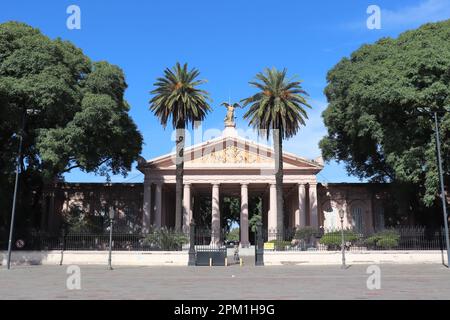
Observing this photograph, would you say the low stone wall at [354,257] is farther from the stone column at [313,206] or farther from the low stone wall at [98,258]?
the stone column at [313,206]

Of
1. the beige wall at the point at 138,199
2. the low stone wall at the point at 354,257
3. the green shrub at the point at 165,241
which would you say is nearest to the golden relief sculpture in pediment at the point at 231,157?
the beige wall at the point at 138,199

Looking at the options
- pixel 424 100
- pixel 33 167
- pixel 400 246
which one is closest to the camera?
pixel 424 100

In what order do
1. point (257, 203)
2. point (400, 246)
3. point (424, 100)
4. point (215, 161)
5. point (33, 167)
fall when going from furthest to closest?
point (257, 203) < point (215, 161) < point (33, 167) < point (400, 246) < point (424, 100)

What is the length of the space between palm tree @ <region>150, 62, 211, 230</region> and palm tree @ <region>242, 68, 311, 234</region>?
12.7 ft

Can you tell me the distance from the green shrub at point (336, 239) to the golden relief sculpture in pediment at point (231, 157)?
17.3 metres

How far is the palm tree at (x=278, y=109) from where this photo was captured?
34938 mm

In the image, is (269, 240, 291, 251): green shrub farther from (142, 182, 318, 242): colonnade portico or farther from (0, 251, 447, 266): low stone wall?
(142, 182, 318, 242): colonnade portico

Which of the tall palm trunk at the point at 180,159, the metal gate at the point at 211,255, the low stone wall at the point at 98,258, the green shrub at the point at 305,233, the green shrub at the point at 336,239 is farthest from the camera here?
the tall palm trunk at the point at 180,159

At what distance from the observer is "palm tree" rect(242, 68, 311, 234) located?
34938mm

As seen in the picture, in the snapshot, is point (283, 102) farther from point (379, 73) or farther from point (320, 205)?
point (320, 205)

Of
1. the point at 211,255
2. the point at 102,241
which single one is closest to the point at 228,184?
the point at 102,241

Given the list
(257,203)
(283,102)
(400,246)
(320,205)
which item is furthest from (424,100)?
(257,203)

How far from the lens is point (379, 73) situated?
28484 millimetres
